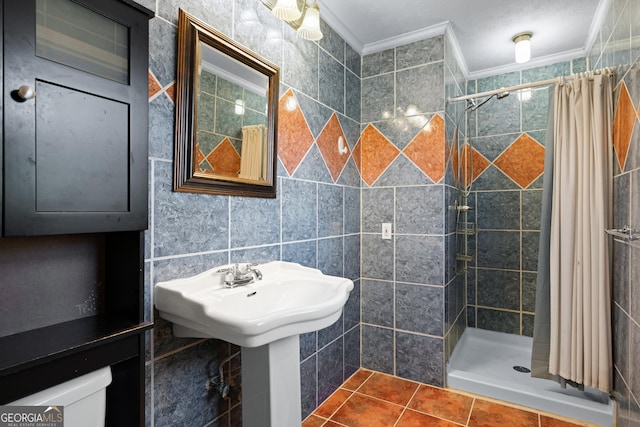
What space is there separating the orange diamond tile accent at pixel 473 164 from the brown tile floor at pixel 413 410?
1.72 m

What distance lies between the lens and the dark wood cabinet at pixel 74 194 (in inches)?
27.8

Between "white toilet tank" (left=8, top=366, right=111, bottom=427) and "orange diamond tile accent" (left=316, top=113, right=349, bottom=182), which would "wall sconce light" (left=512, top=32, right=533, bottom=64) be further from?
"white toilet tank" (left=8, top=366, right=111, bottom=427)

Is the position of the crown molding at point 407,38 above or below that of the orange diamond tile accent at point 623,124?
above

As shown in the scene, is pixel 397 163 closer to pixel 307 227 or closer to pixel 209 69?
pixel 307 227

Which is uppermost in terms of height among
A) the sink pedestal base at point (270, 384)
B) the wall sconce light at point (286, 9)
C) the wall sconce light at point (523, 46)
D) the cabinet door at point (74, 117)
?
the wall sconce light at point (523, 46)

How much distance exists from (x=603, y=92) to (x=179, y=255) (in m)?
2.38

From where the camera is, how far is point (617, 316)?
174 cm

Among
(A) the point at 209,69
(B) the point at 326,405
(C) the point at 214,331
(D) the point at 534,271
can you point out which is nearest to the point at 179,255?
(C) the point at 214,331

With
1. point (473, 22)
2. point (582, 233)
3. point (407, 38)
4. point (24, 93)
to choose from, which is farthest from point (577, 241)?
point (24, 93)

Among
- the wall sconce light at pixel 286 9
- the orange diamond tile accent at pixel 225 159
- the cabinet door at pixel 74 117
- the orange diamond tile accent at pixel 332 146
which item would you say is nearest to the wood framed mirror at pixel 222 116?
the orange diamond tile accent at pixel 225 159

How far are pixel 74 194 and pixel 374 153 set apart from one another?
1.98m

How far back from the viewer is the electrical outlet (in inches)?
93.7

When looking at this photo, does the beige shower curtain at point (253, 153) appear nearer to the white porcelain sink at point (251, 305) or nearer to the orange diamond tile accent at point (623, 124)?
the white porcelain sink at point (251, 305)

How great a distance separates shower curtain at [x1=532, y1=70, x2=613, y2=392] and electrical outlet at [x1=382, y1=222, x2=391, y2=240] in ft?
3.13
